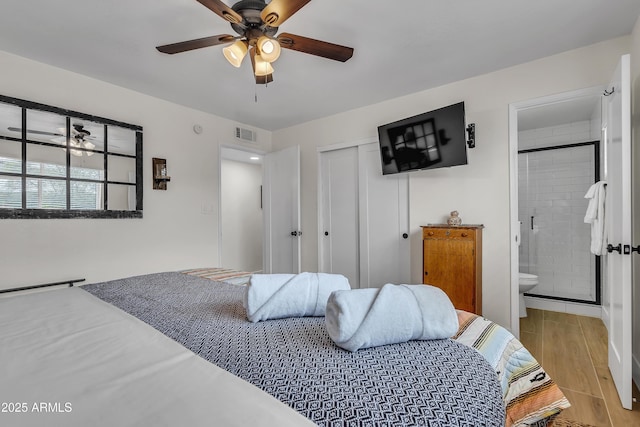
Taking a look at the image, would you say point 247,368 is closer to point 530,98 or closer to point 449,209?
point 449,209

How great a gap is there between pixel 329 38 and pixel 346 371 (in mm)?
2142

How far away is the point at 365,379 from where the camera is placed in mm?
716

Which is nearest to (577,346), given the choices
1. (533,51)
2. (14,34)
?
(533,51)

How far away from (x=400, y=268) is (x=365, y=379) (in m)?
2.74

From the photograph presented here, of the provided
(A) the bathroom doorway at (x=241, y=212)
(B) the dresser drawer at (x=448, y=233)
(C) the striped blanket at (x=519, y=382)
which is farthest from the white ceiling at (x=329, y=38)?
(A) the bathroom doorway at (x=241, y=212)

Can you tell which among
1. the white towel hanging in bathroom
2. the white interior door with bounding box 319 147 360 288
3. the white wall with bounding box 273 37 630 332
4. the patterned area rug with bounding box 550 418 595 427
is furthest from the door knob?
the white interior door with bounding box 319 147 360 288

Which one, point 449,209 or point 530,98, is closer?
point 530,98

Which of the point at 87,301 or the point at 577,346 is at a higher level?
the point at 87,301

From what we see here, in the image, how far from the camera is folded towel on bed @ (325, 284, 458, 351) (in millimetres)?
852

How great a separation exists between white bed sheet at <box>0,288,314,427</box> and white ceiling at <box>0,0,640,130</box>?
1.80 meters

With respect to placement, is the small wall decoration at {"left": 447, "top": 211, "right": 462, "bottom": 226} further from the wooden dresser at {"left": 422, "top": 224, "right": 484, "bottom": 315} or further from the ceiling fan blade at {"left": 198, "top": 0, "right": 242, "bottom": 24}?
the ceiling fan blade at {"left": 198, "top": 0, "right": 242, "bottom": 24}

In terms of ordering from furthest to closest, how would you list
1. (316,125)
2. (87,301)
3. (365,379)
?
1. (316,125)
2. (87,301)
3. (365,379)

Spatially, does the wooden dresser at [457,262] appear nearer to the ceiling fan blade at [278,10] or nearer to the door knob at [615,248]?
the door knob at [615,248]

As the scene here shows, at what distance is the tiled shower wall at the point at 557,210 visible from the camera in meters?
3.53
